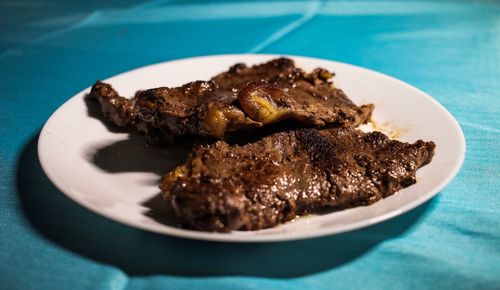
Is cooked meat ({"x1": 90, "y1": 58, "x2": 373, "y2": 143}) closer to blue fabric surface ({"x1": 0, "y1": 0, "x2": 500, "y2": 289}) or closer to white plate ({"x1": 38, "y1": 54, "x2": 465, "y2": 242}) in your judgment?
white plate ({"x1": 38, "y1": 54, "x2": 465, "y2": 242})

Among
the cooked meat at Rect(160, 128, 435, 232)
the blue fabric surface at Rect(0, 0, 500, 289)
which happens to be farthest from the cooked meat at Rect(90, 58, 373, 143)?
the blue fabric surface at Rect(0, 0, 500, 289)

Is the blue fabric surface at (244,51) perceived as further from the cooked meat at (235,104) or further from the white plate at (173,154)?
the cooked meat at (235,104)

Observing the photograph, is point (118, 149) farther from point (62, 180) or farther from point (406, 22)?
point (406, 22)

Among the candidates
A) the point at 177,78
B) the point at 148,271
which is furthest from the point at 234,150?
the point at 177,78

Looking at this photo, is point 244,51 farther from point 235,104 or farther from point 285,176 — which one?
point 285,176

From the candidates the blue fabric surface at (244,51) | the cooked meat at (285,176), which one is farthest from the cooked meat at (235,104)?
the blue fabric surface at (244,51)

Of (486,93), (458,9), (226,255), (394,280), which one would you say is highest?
(458,9)
